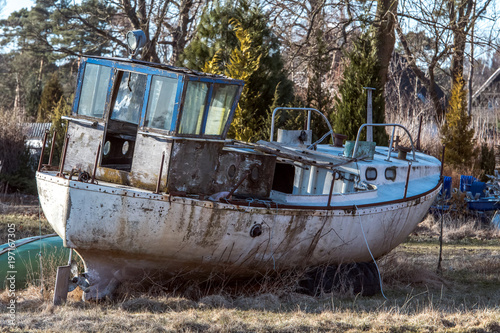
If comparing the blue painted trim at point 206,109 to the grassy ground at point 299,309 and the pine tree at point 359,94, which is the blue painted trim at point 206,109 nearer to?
the grassy ground at point 299,309

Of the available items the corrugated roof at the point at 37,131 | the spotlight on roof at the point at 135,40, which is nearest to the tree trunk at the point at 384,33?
the spotlight on roof at the point at 135,40

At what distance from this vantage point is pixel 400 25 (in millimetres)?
18281

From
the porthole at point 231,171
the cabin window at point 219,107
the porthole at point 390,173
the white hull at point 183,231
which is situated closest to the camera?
the white hull at point 183,231

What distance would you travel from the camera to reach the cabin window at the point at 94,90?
7.99 m

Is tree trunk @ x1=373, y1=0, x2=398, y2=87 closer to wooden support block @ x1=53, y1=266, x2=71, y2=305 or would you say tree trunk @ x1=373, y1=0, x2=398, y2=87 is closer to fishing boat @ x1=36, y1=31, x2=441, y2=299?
fishing boat @ x1=36, y1=31, x2=441, y2=299

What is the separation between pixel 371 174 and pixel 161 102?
390 cm

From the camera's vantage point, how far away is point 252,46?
17109 millimetres

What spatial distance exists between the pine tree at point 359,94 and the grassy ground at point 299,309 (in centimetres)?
838

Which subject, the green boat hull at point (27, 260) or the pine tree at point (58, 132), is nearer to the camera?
the green boat hull at point (27, 260)

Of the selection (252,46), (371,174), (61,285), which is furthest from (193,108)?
(252,46)

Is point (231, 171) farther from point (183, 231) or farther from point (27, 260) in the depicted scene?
point (27, 260)

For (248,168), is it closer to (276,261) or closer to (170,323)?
(276,261)

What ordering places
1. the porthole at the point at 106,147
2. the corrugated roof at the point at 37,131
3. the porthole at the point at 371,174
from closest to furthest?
1. the porthole at the point at 106,147
2. the porthole at the point at 371,174
3. the corrugated roof at the point at 37,131

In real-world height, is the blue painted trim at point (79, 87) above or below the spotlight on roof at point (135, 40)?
below
